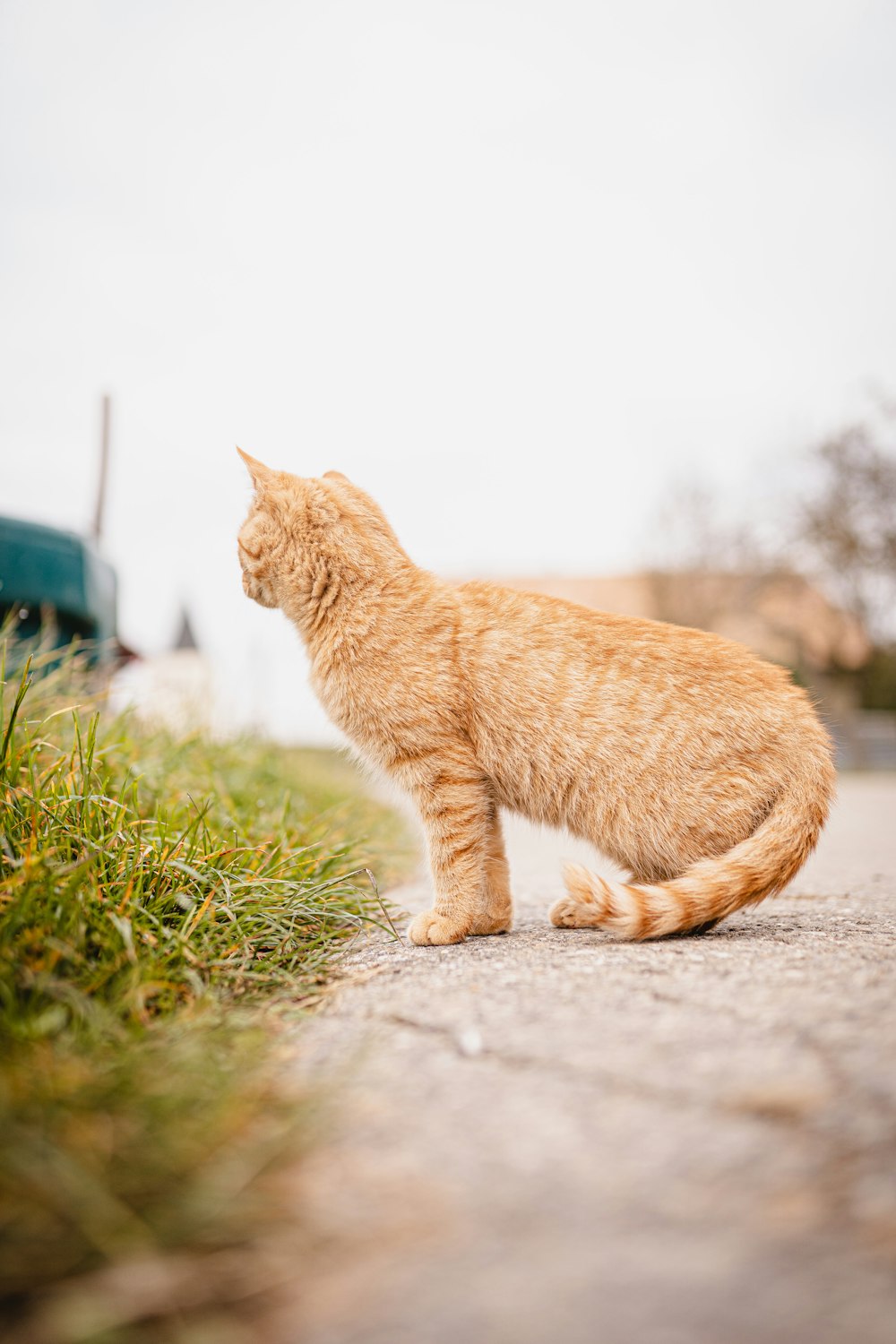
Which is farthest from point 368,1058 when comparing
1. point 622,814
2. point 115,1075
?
point 622,814

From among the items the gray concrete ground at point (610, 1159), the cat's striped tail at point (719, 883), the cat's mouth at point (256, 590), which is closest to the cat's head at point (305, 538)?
the cat's mouth at point (256, 590)

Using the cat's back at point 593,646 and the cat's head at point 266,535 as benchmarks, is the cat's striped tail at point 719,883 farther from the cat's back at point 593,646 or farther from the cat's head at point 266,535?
the cat's head at point 266,535

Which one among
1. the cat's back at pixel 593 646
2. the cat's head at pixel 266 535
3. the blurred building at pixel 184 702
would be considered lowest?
the blurred building at pixel 184 702

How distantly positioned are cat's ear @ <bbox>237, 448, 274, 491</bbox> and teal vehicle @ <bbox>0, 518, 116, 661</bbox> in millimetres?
2455

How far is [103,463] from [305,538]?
730 cm

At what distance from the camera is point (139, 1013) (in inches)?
74.8

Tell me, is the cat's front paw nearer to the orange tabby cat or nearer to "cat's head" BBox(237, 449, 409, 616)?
the orange tabby cat

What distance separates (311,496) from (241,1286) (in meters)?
2.88

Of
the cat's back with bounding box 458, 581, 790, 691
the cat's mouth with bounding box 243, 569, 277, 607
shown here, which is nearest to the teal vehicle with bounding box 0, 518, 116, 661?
the cat's mouth with bounding box 243, 569, 277, 607

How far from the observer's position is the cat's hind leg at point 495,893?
10.0 ft

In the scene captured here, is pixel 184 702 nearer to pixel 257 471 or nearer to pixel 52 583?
pixel 52 583

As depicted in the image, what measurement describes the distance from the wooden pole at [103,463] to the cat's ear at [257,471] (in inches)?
267

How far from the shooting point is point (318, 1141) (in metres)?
1.37

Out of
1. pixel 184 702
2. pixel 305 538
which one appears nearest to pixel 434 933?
pixel 305 538
